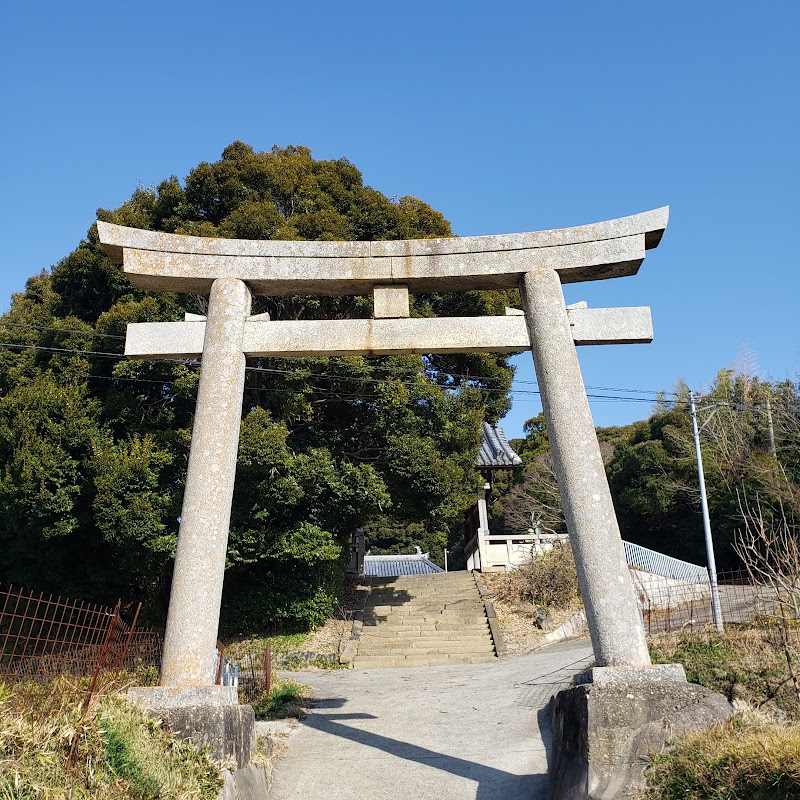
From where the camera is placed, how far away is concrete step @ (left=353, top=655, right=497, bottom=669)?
15.0 meters

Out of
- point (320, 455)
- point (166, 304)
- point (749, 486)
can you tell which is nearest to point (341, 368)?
point (320, 455)

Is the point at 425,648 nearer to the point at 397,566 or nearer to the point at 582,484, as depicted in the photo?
the point at 582,484

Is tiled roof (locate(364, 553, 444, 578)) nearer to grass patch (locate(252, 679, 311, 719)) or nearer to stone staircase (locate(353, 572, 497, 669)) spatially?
stone staircase (locate(353, 572, 497, 669))

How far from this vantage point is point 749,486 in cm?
2109

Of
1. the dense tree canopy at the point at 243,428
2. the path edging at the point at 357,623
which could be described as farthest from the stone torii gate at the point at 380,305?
the path edging at the point at 357,623

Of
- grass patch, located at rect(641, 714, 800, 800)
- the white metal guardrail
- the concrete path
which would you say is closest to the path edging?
the concrete path

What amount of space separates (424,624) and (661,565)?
772 cm

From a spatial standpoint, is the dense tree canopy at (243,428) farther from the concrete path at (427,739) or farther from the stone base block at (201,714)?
the stone base block at (201,714)

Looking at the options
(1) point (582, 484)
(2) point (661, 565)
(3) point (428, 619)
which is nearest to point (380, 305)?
(1) point (582, 484)

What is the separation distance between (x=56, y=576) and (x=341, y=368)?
7.59 m

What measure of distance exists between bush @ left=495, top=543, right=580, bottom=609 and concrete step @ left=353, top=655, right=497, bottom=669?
326cm

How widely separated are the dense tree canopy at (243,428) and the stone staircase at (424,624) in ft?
5.25

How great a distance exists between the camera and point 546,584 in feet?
60.6

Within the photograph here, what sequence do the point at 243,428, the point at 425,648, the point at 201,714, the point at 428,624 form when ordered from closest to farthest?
the point at 201,714, the point at 243,428, the point at 425,648, the point at 428,624
